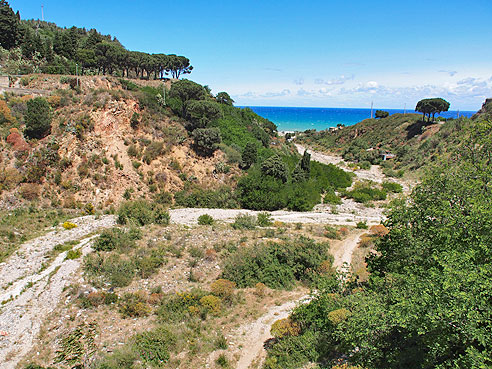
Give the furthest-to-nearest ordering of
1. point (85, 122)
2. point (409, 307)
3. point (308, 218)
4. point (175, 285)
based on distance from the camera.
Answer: point (85, 122) → point (308, 218) → point (175, 285) → point (409, 307)

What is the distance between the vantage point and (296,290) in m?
14.9

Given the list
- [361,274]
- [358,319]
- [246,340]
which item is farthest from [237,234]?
[358,319]

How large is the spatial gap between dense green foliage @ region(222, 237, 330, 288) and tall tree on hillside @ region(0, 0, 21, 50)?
5294 centimetres

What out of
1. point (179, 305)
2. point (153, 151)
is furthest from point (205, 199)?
point (179, 305)

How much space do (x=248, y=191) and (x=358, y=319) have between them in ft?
76.7

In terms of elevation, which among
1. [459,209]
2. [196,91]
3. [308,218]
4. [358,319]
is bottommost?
[308,218]

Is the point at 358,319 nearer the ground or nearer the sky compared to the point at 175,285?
nearer the sky

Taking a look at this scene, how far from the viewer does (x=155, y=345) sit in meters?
10.2

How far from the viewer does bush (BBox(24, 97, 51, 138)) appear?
90.0 feet

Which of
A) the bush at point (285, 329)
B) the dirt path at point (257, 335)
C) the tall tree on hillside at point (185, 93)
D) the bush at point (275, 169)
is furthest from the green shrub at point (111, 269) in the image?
the tall tree on hillside at point (185, 93)

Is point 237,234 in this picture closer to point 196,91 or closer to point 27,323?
point 27,323

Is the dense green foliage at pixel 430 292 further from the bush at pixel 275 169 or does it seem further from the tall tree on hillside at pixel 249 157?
the tall tree on hillside at pixel 249 157

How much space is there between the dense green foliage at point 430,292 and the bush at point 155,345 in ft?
11.8

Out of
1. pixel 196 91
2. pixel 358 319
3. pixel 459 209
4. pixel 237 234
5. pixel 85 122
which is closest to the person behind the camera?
pixel 358 319
